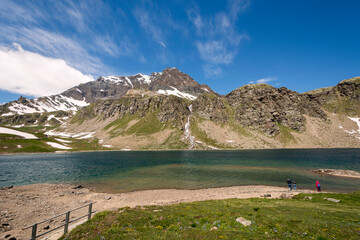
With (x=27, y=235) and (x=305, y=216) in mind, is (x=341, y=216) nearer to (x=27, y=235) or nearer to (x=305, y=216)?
(x=305, y=216)

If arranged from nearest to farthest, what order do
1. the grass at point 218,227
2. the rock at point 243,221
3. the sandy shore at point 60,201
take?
the grass at point 218,227 → the rock at point 243,221 → the sandy shore at point 60,201

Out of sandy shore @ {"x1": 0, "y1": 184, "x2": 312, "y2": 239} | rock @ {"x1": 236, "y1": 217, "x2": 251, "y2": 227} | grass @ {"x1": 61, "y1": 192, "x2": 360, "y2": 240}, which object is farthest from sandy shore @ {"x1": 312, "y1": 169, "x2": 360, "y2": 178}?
rock @ {"x1": 236, "y1": 217, "x2": 251, "y2": 227}

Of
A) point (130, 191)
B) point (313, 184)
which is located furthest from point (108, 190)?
point (313, 184)

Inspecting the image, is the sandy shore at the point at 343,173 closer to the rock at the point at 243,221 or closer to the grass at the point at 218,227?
the grass at the point at 218,227

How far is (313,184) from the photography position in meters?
47.9

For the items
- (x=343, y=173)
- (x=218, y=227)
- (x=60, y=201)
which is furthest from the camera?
(x=343, y=173)

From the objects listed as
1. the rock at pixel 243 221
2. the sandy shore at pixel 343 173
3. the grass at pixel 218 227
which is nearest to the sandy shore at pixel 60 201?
the grass at pixel 218 227

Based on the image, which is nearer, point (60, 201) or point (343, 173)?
point (60, 201)

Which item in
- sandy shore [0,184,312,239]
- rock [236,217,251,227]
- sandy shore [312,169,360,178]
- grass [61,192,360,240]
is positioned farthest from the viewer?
sandy shore [312,169,360,178]

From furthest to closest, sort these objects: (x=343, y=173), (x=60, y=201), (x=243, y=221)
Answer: (x=343, y=173) < (x=60, y=201) < (x=243, y=221)

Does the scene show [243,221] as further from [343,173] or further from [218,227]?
[343,173]

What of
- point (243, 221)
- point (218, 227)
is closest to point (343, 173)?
point (243, 221)

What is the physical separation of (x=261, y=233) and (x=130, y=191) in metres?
37.1

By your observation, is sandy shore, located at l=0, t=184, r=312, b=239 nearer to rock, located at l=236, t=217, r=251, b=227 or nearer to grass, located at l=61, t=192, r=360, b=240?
grass, located at l=61, t=192, r=360, b=240
